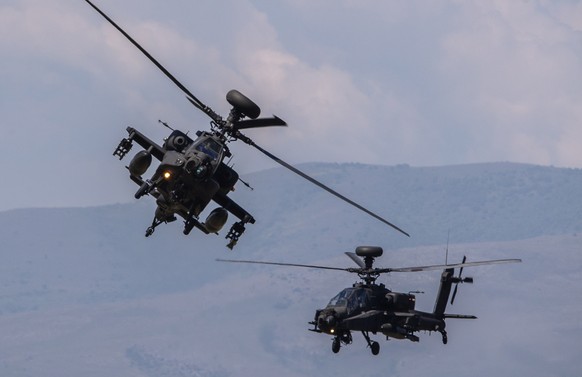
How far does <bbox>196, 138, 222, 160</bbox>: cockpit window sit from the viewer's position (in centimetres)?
7525

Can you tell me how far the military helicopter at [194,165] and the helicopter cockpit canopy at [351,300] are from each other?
1081cm

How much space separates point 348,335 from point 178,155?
15899 mm

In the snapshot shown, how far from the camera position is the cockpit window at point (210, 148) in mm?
75250

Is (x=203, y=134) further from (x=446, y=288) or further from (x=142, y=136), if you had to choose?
(x=446, y=288)

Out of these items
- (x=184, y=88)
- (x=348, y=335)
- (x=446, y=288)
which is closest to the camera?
(x=184, y=88)

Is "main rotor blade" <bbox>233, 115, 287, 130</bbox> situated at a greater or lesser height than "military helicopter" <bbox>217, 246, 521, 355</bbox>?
greater

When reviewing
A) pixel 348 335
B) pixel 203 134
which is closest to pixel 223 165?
pixel 203 134

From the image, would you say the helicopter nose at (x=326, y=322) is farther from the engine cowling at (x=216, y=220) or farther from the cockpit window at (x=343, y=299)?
the engine cowling at (x=216, y=220)

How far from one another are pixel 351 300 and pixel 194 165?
50.1ft

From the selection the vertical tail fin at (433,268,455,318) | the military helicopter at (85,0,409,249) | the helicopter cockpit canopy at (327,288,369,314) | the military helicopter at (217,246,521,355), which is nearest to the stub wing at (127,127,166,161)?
the military helicopter at (85,0,409,249)

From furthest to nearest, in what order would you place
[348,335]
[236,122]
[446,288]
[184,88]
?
1. [446,288]
2. [348,335]
3. [236,122]
4. [184,88]

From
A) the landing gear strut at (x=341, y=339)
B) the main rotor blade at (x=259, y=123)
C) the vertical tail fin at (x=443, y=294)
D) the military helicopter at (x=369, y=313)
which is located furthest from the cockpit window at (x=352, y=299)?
the main rotor blade at (x=259, y=123)

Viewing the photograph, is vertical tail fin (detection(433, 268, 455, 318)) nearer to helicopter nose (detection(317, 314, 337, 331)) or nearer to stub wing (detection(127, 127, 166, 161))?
helicopter nose (detection(317, 314, 337, 331))

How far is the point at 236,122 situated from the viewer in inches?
3009
